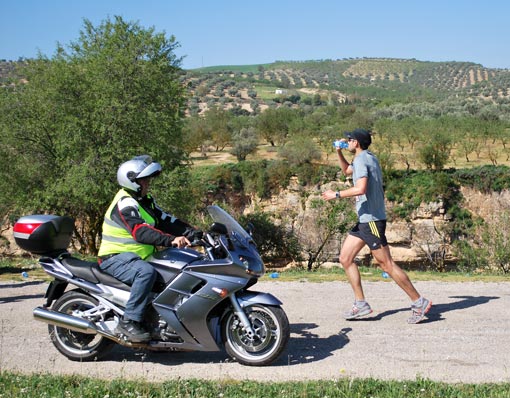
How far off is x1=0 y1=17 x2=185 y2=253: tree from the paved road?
1389 centimetres

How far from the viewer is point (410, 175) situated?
36.3m

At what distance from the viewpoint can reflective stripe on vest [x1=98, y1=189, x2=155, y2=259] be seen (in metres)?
6.39

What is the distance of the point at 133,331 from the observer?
20.3 feet

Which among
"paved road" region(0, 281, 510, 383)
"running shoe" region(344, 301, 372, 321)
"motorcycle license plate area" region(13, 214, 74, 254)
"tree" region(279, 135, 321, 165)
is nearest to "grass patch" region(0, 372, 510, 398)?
"paved road" region(0, 281, 510, 383)

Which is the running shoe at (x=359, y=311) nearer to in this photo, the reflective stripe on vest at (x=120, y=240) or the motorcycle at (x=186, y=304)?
the motorcycle at (x=186, y=304)

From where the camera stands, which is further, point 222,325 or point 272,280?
point 272,280

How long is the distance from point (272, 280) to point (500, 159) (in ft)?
121

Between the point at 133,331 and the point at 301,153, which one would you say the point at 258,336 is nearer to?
the point at 133,331

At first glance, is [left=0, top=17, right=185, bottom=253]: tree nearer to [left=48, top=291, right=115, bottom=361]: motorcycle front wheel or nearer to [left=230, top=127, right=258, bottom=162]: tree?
[left=48, top=291, right=115, bottom=361]: motorcycle front wheel

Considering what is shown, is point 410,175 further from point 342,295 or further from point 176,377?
point 176,377

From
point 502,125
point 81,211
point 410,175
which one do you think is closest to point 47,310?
point 81,211

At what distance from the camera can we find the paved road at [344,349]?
6062mm

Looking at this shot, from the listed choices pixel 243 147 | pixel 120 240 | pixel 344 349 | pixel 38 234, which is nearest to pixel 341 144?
pixel 344 349

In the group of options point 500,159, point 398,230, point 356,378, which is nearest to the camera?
point 356,378
